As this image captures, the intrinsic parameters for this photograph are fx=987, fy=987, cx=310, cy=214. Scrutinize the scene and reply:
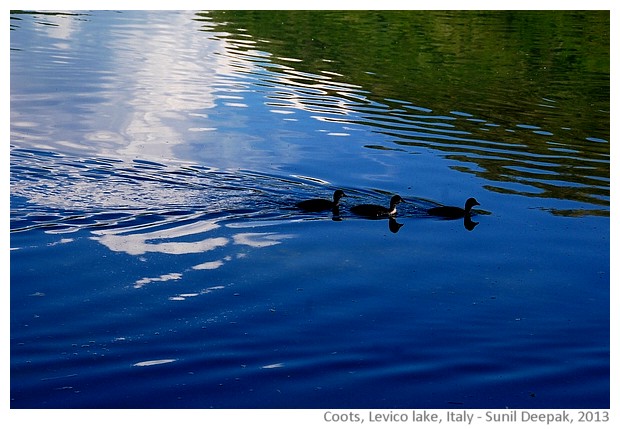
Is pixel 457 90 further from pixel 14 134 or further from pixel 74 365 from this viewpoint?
pixel 74 365

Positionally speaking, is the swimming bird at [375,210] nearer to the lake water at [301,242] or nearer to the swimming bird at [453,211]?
the lake water at [301,242]

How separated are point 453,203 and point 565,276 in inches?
128

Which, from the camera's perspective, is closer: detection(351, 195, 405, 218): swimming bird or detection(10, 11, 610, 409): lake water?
detection(10, 11, 610, 409): lake water

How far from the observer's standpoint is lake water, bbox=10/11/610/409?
8.94 m

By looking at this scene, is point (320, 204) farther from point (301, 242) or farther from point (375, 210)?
point (301, 242)

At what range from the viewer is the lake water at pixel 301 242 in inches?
352

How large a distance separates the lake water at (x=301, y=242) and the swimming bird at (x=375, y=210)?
198 millimetres

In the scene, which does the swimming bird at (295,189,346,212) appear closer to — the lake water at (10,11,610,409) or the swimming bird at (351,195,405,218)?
the lake water at (10,11,610,409)

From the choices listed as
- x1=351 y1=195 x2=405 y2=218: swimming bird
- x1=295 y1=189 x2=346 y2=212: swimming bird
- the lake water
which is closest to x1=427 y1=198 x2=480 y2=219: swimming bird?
the lake water

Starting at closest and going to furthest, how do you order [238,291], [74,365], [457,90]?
[74,365], [238,291], [457,90]

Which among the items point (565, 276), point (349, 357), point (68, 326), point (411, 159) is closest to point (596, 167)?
point (411, 159)

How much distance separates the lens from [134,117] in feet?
66.7

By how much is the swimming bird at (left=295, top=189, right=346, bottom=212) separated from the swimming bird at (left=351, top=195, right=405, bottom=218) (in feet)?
0.94

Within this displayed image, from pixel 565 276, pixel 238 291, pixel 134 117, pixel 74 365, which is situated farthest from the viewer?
pixel 134 117
